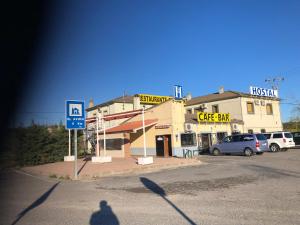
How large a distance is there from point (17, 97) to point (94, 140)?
2522 cm

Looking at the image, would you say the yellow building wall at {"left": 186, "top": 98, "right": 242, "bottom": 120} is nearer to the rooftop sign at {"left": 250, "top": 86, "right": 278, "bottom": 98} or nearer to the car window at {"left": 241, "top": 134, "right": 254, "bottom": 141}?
the rooftop sign at {"left": 250, "top": 86, "right": 278, "bottom": 98}

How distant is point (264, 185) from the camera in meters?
11.2

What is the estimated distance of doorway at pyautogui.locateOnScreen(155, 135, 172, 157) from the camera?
95.6 feet

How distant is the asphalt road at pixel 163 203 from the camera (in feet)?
22.9

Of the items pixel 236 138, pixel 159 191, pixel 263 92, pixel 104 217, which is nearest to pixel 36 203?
pixel 104 217

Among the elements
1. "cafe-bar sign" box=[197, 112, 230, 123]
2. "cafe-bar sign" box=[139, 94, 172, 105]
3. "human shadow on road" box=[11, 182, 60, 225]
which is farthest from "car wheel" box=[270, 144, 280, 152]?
"human shadow on road" box=[11, 182, 60, 225]

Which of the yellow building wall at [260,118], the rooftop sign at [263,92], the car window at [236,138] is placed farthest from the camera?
the rooftop sign at [263,92]

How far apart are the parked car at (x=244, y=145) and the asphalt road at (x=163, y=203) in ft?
47.0

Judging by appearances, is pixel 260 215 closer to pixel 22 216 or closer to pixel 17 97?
pixel 22 216

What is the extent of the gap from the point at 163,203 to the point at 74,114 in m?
8.87

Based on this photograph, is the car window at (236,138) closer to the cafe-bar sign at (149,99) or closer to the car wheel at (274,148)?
the car wheel at (274,148)

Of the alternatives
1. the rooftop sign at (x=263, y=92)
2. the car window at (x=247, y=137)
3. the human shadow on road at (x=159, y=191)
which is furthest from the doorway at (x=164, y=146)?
the rooftop sign at (x=263, y=92)

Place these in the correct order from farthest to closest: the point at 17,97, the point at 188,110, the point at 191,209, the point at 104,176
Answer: the point at 188,110 → the point at 104,176 → the point at 17,97 → the point at 191,209

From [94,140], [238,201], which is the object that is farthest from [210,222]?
[94,140]
